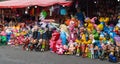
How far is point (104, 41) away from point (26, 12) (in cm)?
855

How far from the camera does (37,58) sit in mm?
14648

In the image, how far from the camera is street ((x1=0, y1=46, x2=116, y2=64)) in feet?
44.9

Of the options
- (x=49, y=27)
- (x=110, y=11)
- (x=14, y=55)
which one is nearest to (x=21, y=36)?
(x=49, y=27)

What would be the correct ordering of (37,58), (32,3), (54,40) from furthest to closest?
1. (32,3)
2. (54,40)
3. (37,58)

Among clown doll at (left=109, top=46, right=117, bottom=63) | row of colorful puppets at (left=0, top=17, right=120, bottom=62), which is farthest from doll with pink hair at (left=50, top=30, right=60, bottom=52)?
clown doll at (left=109, top=46, right=117, bottom=63)

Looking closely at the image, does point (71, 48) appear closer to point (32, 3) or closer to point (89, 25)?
point (89, 25)

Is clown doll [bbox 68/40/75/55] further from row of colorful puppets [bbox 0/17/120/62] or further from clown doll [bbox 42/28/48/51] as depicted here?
clown doll [bbox 42/28/48/51]

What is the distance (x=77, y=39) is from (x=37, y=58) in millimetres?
2290

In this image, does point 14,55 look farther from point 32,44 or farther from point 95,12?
point 95,12

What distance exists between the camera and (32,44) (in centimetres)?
1694

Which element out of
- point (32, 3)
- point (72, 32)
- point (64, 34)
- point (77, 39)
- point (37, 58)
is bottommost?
point (37, 58)

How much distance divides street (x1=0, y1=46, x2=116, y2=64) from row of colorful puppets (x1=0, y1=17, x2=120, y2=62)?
1.38ft

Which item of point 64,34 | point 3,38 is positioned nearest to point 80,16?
point 64,34

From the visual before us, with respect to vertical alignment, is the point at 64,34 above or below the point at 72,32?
below
